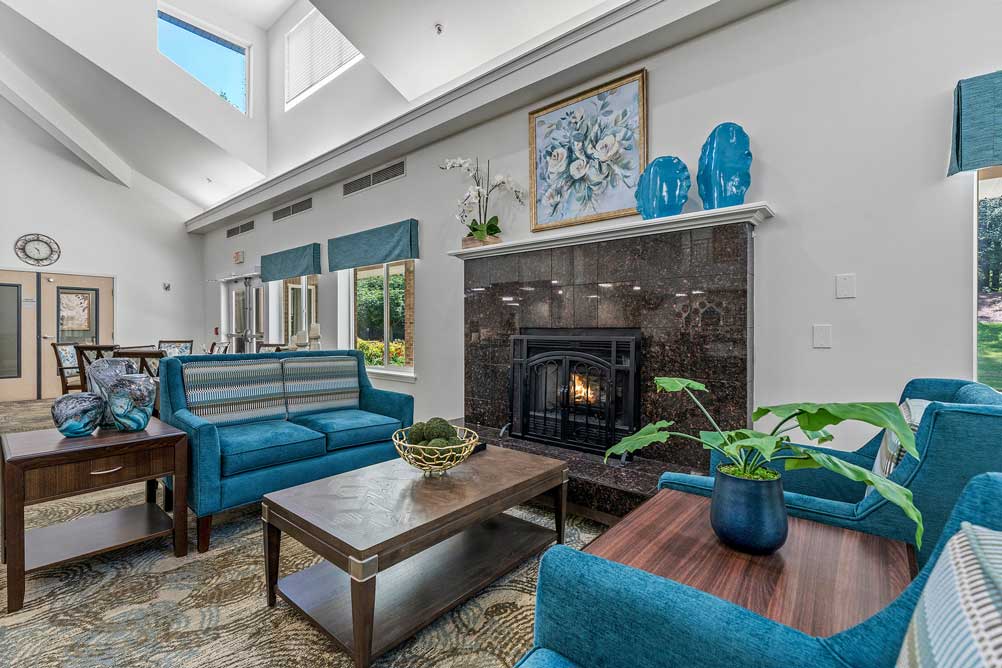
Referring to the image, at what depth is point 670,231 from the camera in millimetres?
2830

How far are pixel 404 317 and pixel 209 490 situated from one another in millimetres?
2968

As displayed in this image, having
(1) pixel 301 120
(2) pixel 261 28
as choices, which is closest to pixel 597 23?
(1) pixel 301 120

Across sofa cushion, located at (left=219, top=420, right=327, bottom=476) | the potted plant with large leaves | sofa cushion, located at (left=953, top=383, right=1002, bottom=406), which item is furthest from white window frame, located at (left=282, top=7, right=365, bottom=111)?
sofa cushion, located at (left=953, top=383, right=1002, bottom=406)

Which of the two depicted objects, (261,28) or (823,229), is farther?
(261,28)

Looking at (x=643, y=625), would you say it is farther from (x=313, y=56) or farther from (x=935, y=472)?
(x=313, y=56)

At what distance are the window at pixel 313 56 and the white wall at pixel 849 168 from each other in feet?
12.8

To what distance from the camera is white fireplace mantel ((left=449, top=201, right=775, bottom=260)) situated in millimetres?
2547

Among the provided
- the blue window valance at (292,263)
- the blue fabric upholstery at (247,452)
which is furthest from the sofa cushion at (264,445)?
the blue window valance at (292,263)

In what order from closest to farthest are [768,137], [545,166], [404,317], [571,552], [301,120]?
[571,552] < [768,137] < [545,166] < [404,317] < [301,120]

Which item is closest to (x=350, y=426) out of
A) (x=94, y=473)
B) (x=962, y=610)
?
(x=94, y=473)

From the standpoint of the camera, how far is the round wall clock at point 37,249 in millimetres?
6793

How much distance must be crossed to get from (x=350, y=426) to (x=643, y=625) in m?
2.51

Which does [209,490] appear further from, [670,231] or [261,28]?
[261,28]

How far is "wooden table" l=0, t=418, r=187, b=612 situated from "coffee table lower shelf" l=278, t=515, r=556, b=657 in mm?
879
